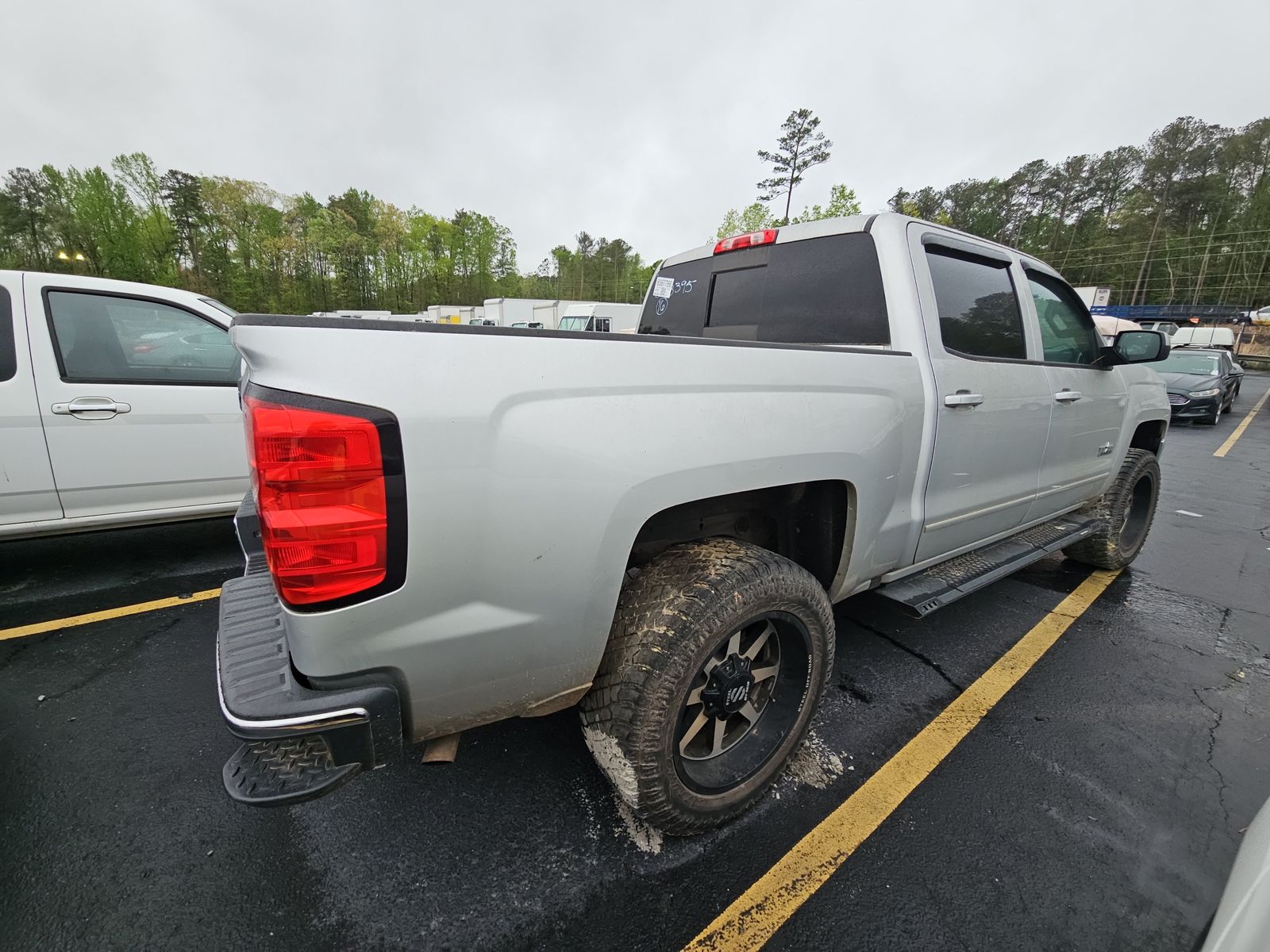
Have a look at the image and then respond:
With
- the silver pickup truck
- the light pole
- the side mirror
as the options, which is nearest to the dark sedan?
the side mirror

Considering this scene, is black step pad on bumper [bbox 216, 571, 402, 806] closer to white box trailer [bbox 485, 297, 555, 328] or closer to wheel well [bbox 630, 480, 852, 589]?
wheel well [bbox 630, 480, 852, 589]

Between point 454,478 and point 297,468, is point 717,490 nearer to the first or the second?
point 454,478

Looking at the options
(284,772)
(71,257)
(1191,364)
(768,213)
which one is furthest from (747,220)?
(71,257)

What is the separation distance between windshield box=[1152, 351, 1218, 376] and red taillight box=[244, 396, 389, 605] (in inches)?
712

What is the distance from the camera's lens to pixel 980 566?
2805 millimetres

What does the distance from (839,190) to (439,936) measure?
33.8 m

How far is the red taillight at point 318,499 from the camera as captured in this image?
3.67 ft

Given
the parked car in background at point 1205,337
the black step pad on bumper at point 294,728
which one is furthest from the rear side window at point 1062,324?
the parked car in background at point 1205,337

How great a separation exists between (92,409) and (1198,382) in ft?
60.9

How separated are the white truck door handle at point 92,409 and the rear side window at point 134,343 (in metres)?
0.13

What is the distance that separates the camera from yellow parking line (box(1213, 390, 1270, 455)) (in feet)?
32.1

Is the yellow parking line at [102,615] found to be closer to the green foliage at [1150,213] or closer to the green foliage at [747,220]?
the green foliage at [747,220]

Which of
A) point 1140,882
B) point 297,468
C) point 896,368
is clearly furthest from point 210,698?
point 1140,882

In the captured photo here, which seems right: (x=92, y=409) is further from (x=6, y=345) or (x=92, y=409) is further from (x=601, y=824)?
(x=601, y=824)
